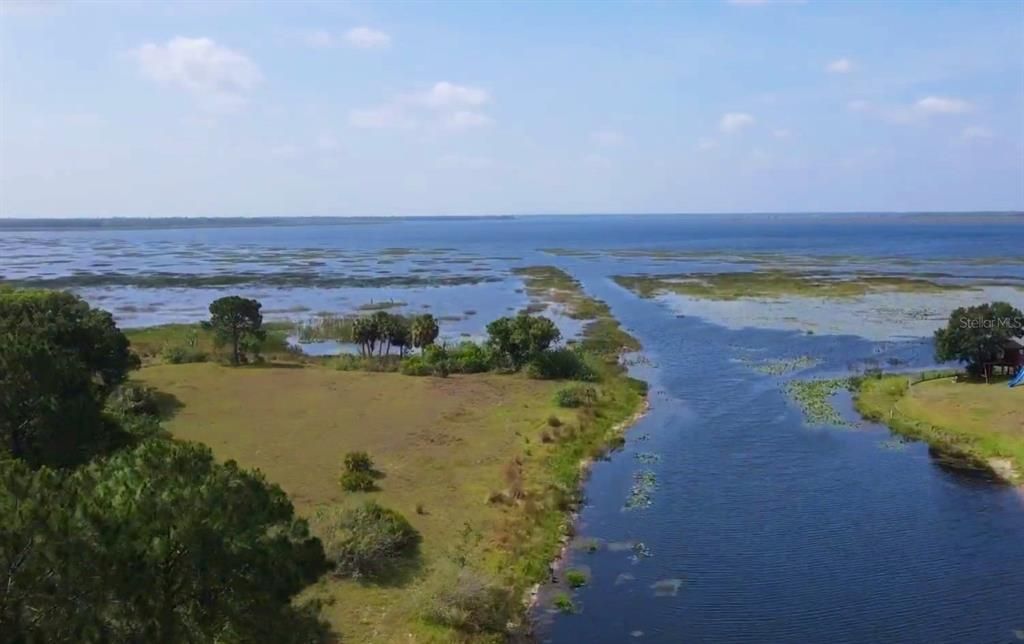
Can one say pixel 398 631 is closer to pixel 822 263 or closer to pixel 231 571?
pixel 231 571

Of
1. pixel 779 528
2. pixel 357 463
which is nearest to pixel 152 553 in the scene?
pixel 357 463

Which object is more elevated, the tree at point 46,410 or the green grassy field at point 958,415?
the tree at point 46,410

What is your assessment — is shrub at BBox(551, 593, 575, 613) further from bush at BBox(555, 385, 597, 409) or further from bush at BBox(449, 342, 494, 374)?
bush at BBox(449, 342, 494, 374)

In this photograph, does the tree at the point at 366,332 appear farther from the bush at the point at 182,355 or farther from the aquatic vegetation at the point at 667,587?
the aquatic vegetation at the point at 667,587

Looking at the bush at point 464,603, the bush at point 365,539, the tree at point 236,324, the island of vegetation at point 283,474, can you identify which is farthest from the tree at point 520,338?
the bush at point 464,603

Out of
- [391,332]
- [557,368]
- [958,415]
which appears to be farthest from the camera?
[391,332]

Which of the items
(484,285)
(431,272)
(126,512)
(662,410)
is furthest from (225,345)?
(431,272)
